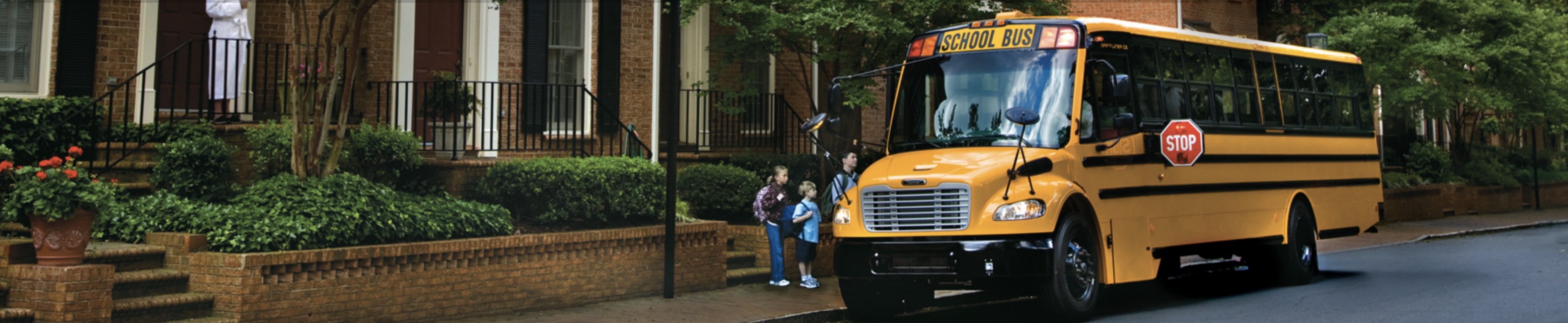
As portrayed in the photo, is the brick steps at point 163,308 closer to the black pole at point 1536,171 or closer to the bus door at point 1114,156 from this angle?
the bus door at point 1114,156

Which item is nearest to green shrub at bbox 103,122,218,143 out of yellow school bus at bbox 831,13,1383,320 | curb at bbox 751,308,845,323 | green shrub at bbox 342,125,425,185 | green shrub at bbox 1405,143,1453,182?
green shrub at bbox 342,125,425,185

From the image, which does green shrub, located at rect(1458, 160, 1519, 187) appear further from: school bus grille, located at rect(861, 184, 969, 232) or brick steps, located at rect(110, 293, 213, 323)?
brick steps, located at rect(110, 293, 213, 323)

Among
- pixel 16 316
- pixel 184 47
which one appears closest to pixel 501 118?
pixel 184 47

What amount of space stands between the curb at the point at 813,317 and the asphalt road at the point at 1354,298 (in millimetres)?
501

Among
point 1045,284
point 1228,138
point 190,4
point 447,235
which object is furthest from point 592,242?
point 1228,138

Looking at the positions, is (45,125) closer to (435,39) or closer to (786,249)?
(435,39)

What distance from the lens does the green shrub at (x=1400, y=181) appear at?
27.2 m

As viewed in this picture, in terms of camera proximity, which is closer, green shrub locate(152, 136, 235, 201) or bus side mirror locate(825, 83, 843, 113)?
green shrub locate(152, 136, 235, 201)

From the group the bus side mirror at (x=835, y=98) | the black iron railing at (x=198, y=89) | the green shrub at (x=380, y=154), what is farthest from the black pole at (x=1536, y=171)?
the black iron railing at (x=198, y=89)

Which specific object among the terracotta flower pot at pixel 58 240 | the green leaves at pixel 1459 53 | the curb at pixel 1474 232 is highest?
the green leaves at pixel 1459 53

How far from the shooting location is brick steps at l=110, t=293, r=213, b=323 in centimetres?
873

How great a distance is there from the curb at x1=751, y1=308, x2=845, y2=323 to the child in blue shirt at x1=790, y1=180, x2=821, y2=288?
1.68 m

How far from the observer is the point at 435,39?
15.5 metres

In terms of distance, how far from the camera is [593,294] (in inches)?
471
